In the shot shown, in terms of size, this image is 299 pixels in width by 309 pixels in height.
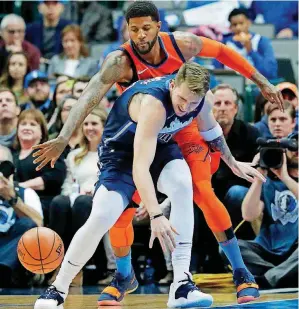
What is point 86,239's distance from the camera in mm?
5074

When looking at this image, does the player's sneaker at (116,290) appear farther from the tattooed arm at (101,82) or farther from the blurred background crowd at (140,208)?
the blurred background crowd at (140,208)

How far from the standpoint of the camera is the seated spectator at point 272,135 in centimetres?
736

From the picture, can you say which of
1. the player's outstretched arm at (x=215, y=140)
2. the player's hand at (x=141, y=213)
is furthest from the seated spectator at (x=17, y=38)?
the player's outstretched arm at (x=215, y=140)

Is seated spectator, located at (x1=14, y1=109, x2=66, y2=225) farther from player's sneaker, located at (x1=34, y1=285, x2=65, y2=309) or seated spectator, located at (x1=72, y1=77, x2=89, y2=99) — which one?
player's sneaker, located at (x1=34, y1=285, x2=65, y2=309)

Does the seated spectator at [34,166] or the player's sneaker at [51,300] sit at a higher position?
the seated spectator at [34,166]

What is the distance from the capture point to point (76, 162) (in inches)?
309

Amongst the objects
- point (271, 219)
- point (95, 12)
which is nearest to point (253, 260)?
point (271, 219)

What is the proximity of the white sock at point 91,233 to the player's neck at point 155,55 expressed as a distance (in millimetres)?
979

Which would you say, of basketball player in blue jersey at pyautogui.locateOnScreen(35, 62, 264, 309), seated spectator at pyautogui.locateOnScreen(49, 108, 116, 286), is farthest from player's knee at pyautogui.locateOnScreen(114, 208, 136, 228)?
seated spectator at pyautogui.locateOnScreen(49, 108, 116, 286)

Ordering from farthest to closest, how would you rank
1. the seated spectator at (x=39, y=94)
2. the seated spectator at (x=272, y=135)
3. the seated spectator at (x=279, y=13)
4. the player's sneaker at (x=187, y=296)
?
1. the seated spectator at (x=279, y=13)
2. the seated spectator at (x=39, y=94)
3. the seated spectator at (x=272, y=135)
4. the player's sneaker at (x=187, y=296)

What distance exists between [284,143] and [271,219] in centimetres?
88

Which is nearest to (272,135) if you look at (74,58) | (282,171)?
(282,171)

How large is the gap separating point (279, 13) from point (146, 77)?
625cm

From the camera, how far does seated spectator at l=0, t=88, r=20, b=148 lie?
8.18 meters
